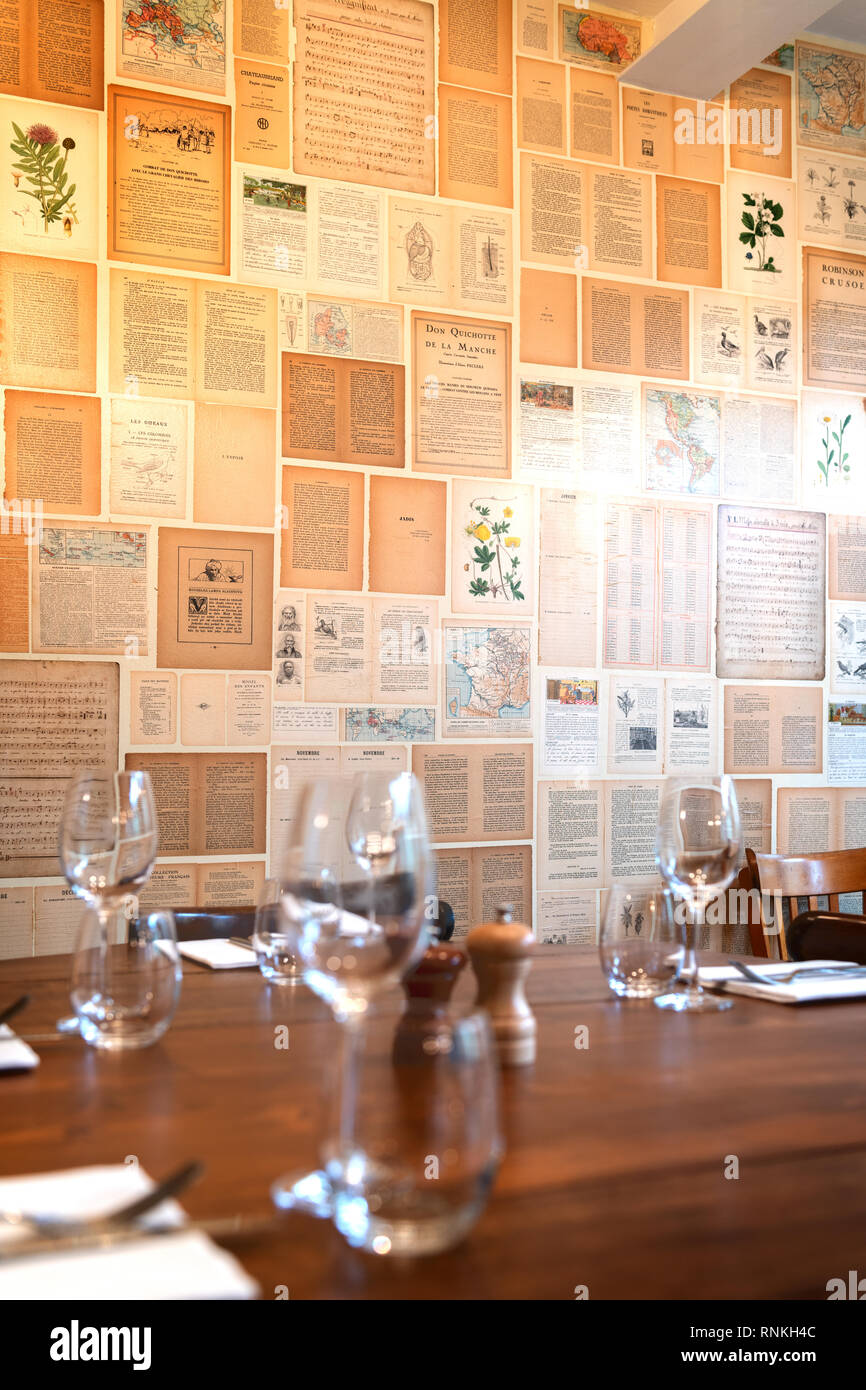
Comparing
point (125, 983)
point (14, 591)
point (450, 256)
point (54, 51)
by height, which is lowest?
point (125, 983)

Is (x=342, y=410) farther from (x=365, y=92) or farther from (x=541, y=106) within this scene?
(x=541, y=106)

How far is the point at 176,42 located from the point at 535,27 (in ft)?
3.10

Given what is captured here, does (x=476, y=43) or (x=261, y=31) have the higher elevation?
(x=476, y=43)

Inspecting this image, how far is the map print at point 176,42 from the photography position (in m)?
2.61

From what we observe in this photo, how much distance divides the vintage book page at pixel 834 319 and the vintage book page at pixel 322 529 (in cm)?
142

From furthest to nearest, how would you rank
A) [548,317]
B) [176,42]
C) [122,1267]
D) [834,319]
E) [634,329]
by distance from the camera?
[834,319] < [634,329] < [548,317] < [176,42] < [122,1267]

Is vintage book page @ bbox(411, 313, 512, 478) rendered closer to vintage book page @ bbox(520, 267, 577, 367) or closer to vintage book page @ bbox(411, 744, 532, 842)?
vintage book page @ bbox(520, 267, 577, 367)

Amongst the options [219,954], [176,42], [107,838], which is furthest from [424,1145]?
[176,42]

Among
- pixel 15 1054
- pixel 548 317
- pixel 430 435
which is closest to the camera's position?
pixel 15 1054

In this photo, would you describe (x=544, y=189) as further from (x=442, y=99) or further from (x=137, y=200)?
(x=137, y=200)

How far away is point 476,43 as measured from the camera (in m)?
2.97

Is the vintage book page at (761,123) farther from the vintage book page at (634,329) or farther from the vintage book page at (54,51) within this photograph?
the vintage book page at (54,51)

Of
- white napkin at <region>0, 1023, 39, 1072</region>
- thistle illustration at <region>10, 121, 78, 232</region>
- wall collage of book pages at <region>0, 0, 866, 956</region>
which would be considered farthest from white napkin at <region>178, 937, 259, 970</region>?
thistle illustration at <region>10, 121, 78, 232</region>
